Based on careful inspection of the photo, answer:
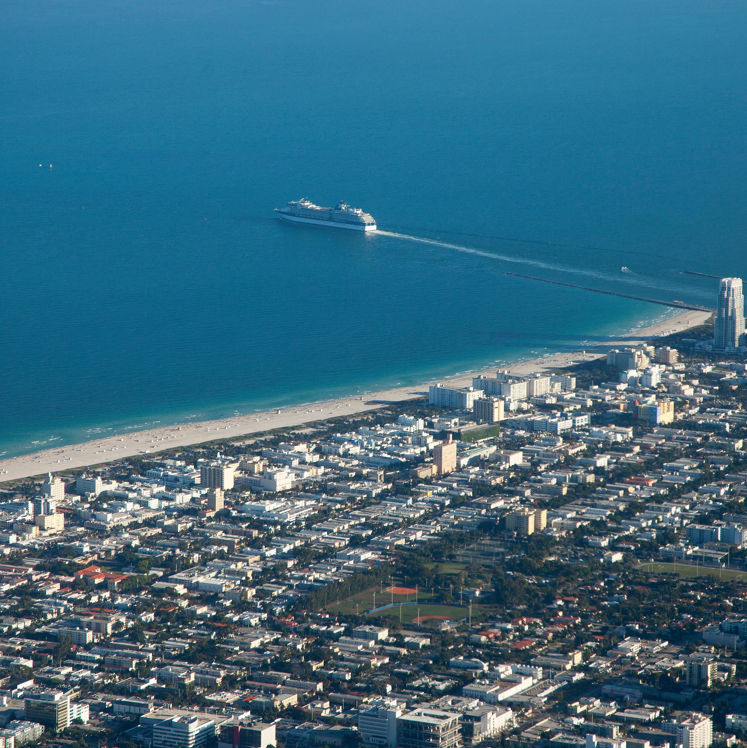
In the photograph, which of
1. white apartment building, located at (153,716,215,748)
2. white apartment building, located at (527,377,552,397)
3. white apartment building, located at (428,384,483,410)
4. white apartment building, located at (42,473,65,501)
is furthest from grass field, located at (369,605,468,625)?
white apartment building, located at (527,377,552,397)

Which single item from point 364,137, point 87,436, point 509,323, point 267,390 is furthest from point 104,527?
point 364,137

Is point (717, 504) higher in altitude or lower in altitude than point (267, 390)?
lower

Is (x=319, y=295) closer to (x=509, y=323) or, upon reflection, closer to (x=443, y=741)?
(x=509, y=323)

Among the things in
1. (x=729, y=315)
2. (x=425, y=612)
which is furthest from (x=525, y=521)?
(x=729, y=315)

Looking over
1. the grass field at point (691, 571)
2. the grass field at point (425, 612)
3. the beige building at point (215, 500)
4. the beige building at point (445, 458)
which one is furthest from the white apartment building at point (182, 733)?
the beige building at point (445, 458)

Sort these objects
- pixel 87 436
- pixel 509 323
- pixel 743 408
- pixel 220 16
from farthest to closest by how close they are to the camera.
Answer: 1. pixel 220 16
2. pixel 509 323
3. pixel 743 408
4. pixel 87 436

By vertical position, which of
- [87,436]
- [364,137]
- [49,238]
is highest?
[364,137]

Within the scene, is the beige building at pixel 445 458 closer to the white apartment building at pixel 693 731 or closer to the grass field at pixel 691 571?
the grass field at pixel 691 571
